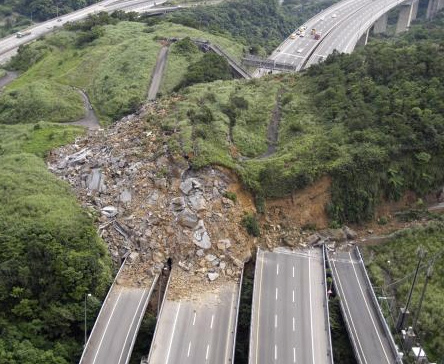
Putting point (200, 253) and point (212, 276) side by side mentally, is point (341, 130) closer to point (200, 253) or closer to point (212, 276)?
point (200, 253)

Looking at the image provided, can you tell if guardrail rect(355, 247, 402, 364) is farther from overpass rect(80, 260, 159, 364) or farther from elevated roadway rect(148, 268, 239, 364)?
overpass rect(80, 260, 159, 364)

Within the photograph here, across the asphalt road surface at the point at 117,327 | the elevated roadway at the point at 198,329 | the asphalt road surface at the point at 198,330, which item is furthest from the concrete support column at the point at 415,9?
the asphalt road surface at the point at 117,327

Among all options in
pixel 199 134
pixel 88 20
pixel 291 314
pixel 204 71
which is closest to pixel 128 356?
pixel 291 314

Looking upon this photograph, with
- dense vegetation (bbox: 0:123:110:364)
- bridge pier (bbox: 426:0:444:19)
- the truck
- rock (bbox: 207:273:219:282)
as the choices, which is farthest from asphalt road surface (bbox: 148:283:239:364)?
bridge pier (bbox: 426:0:444:19)

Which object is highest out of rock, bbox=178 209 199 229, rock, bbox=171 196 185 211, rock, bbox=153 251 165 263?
rock, bbox=171 196 185 211

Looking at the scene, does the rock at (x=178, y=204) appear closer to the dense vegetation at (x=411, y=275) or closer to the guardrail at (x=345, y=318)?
the guardrail at (x=345, y=318)

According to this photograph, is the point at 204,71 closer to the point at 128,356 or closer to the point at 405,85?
the point at 405,85
